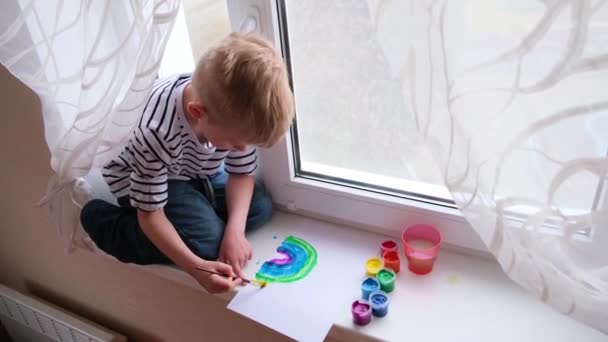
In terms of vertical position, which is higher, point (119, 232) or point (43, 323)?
point (119, 232)

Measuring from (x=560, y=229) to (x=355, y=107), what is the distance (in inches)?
14.2

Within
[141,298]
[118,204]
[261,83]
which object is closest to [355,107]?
[261,83]

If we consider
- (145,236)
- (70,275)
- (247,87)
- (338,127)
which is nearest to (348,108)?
(338,127)

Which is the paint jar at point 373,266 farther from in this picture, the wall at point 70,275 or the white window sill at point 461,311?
the wall at point 70,275

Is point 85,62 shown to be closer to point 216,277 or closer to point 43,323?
point 216,277

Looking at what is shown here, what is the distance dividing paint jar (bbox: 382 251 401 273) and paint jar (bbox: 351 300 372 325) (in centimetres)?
9

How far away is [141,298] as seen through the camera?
108cm

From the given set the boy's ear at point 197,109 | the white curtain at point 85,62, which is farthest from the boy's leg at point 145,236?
the boy's ear at point 197,109

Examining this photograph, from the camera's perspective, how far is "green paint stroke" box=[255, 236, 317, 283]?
2.60ft

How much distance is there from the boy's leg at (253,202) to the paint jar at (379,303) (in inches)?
10.6

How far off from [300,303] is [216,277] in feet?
0.47

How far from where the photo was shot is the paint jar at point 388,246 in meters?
0.80

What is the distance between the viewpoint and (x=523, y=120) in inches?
17.1

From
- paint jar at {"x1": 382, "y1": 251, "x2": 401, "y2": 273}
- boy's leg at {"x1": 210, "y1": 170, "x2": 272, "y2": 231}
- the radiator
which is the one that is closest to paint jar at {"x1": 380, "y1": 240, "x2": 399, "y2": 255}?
paint jar at {"x1": 382, "y1": 251, "x2": 401, "y2": 273}
